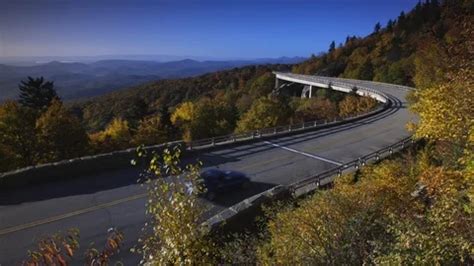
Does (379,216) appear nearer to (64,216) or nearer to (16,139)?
(64,216)

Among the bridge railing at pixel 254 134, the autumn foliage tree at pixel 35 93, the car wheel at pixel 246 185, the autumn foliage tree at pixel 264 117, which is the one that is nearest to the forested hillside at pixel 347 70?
the autumn foliage tree at pixel 35 93

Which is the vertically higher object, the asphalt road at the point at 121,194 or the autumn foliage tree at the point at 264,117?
the asphalt road at the point at 121,194

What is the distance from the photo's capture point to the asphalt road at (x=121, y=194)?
14.3 m

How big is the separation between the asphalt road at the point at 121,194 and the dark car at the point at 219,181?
0.41 meters

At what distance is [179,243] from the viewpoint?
6.53 m

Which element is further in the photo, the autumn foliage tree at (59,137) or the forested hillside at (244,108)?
the autumn foliage tree at (59,137)

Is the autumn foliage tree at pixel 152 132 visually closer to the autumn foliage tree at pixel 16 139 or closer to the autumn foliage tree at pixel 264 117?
the autumn foliage tree at pixel 264 117

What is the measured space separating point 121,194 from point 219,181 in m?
4.57

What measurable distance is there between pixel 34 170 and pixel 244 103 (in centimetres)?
7293

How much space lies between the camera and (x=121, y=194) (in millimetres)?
18141

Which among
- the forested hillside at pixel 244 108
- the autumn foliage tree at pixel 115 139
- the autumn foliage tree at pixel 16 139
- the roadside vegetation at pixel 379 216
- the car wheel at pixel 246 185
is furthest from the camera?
the autumn foliage tree at pixel 115 139

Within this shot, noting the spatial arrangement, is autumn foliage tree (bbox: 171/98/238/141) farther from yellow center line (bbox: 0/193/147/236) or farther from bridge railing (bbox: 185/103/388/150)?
yellow center line (bbox: 0/193/147/236)

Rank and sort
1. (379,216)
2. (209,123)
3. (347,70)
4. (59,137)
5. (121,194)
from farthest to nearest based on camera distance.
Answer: (347,70) → (209,123) → (59,137) → (121,194) → (379,216)

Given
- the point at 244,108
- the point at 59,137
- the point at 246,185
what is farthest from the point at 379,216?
the point at 244,108
